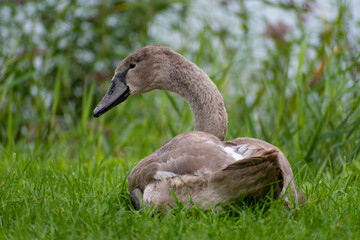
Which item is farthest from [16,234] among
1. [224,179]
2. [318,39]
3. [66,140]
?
[318,39]

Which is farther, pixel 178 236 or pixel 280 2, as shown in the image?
pixel 280 2

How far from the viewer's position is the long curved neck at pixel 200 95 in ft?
10.8

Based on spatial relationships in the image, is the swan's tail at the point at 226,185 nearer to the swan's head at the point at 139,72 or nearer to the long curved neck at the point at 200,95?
the long curved neck at the point at 200,95

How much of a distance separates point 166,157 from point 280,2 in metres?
3.37

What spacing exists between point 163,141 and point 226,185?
2.29m

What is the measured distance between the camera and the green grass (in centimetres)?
246

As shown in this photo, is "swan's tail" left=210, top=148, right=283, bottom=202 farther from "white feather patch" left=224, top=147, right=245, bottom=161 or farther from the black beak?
the black beak

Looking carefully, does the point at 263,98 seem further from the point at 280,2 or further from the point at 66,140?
the point at 66,140

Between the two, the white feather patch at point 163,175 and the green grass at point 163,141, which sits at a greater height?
the white feather patch at point 163,175

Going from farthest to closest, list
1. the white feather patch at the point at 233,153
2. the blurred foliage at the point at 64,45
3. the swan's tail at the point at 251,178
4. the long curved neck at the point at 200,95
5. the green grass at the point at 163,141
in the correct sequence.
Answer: the blurred foliage at the point at 64,45 → the long curved neck at the point at 200,95 → the white feather patch at the point at 233,153 → the green grass at the point at 163,141 → the swan's tail at the point at 251,178

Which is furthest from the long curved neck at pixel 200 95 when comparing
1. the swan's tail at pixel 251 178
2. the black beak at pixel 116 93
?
the swan's tail at pixel 251 178

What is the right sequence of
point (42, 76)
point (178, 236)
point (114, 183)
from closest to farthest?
point (178, 236) → point (114, 183) → point (42, 76)

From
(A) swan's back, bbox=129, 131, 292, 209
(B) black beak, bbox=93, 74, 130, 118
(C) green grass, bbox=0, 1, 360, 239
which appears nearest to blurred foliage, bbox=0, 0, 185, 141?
(C) green grass, bbox=0, 1, 360, 239

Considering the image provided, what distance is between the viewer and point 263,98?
6.10m
